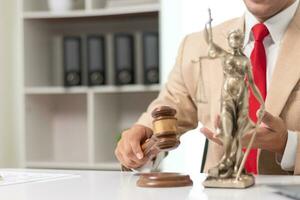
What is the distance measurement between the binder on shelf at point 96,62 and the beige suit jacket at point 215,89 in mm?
942

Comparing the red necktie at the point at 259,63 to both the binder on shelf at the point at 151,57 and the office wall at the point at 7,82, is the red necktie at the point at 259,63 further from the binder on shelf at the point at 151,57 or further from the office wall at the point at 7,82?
the office wall at the point at 7,82

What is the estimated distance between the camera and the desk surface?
0.85 m

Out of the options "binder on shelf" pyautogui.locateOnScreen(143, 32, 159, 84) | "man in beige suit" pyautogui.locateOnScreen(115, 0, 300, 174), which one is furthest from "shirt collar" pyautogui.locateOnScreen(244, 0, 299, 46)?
"binder on shelf" pyautogui.locateOnScreen(143, 32, 159, 84)

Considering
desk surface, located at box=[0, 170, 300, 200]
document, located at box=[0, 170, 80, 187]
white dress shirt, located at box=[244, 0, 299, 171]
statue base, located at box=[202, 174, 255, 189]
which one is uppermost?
white dress shirt, located at box=[244, 0, 299, 171]

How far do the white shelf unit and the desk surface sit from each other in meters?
1.56

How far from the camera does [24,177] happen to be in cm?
117

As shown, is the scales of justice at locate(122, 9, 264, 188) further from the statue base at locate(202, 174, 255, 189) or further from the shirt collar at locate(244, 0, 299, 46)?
the shirt collar at locate(244, 0, 299, 46)

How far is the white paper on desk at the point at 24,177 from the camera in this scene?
1.10 metres

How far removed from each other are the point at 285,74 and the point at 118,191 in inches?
25.7

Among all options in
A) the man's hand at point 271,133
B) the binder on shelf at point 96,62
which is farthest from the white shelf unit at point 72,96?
the man's hand at point 271,133

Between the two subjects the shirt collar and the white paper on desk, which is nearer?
the white paper on desk

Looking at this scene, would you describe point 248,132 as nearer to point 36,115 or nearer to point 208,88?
point 208,88

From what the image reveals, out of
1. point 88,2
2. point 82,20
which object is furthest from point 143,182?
point 82,20

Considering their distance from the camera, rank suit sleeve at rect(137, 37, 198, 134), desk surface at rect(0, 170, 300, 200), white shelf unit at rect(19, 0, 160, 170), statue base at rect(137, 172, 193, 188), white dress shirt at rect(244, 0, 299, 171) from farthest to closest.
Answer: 1. white shelf unit at rect(19, 0, 160, 170)
2. suit sleeve at rect(137, 37, 198, 134)
3. white dress shirt at rect(244, 0, 299, 171)
4. statue base at rect(137, 172, 193, 188)
5. desk surface at rect(0, 170, 300, 200)
